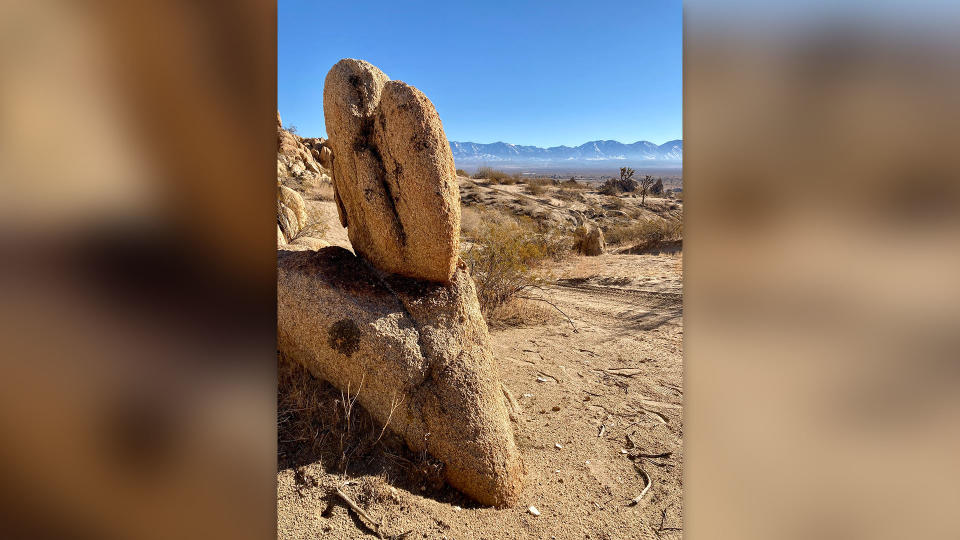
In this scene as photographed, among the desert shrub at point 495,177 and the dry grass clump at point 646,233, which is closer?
the dry grass clump at point 646,233

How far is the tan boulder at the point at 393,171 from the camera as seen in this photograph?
2908mm

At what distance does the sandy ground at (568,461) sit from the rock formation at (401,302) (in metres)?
0.22

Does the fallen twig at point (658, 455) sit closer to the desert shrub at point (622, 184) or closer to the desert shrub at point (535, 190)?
the desert shrub at point (535, 190)

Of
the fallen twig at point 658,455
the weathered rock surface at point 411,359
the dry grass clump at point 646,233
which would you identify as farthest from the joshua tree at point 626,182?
the weathered rock surface at point 411,359

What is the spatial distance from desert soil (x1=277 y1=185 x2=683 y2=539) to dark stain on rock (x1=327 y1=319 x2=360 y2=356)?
0.30 meters

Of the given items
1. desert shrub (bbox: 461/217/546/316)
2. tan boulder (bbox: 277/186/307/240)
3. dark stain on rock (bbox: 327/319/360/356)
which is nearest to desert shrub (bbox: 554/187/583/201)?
tan boulder (bbox: 277/186/307/240)

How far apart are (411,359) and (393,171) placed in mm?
1096

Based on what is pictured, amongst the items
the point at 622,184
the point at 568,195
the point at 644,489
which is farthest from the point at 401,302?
the point at 622,184

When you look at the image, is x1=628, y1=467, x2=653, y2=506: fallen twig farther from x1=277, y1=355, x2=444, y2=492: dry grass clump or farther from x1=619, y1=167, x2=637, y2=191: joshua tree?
x1=619, y1=167, x2=637, y2=191: joshua tree

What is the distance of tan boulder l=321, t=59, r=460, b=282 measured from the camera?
2908mm

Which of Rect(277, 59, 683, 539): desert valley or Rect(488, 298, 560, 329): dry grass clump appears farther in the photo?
Rect(488, 298, 560, 329): dry grass clump
